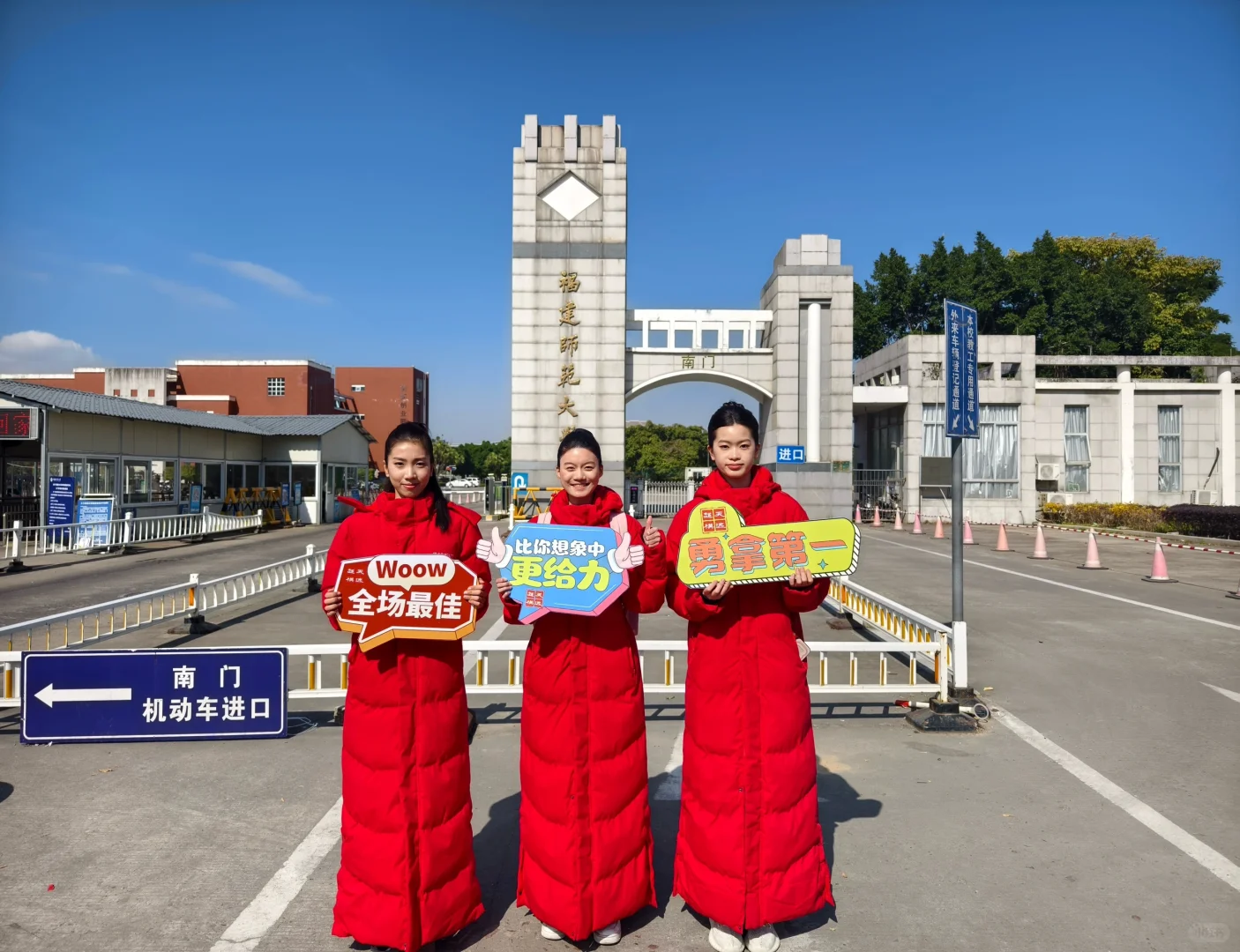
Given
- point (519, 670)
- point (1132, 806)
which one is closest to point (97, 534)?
point (519, 670)

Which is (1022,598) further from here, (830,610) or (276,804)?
(276,804)

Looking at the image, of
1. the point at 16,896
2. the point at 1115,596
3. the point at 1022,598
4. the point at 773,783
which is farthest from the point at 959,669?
the point at 1115,596

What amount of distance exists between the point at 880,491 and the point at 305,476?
2344 cm

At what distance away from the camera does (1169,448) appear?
29.9 metres

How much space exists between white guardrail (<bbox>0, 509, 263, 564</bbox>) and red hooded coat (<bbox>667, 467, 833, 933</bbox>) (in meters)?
16.5

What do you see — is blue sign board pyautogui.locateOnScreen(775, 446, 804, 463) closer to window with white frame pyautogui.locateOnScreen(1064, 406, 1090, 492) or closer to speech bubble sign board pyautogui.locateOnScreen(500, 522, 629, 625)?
window with white frame pyautogui.locateOnScreen(1064, 406, 1090, 492)

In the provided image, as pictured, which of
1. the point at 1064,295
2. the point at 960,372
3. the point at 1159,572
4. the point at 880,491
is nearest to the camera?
the point at 960,372

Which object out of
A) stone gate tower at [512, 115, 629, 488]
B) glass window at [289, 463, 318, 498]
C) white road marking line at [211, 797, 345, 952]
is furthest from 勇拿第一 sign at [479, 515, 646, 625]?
glass window at [289, 463, 318, 498]

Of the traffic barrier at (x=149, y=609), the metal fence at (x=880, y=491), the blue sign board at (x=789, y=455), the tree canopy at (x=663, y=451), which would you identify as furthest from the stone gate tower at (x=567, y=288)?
the tree canopy at (x=663, y=451)

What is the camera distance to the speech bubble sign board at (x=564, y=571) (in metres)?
2.76

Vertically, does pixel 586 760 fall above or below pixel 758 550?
below

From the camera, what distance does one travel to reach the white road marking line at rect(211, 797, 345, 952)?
2938 millimetres

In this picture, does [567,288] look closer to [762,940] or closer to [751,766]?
[751,766]

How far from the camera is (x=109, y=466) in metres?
20.3
